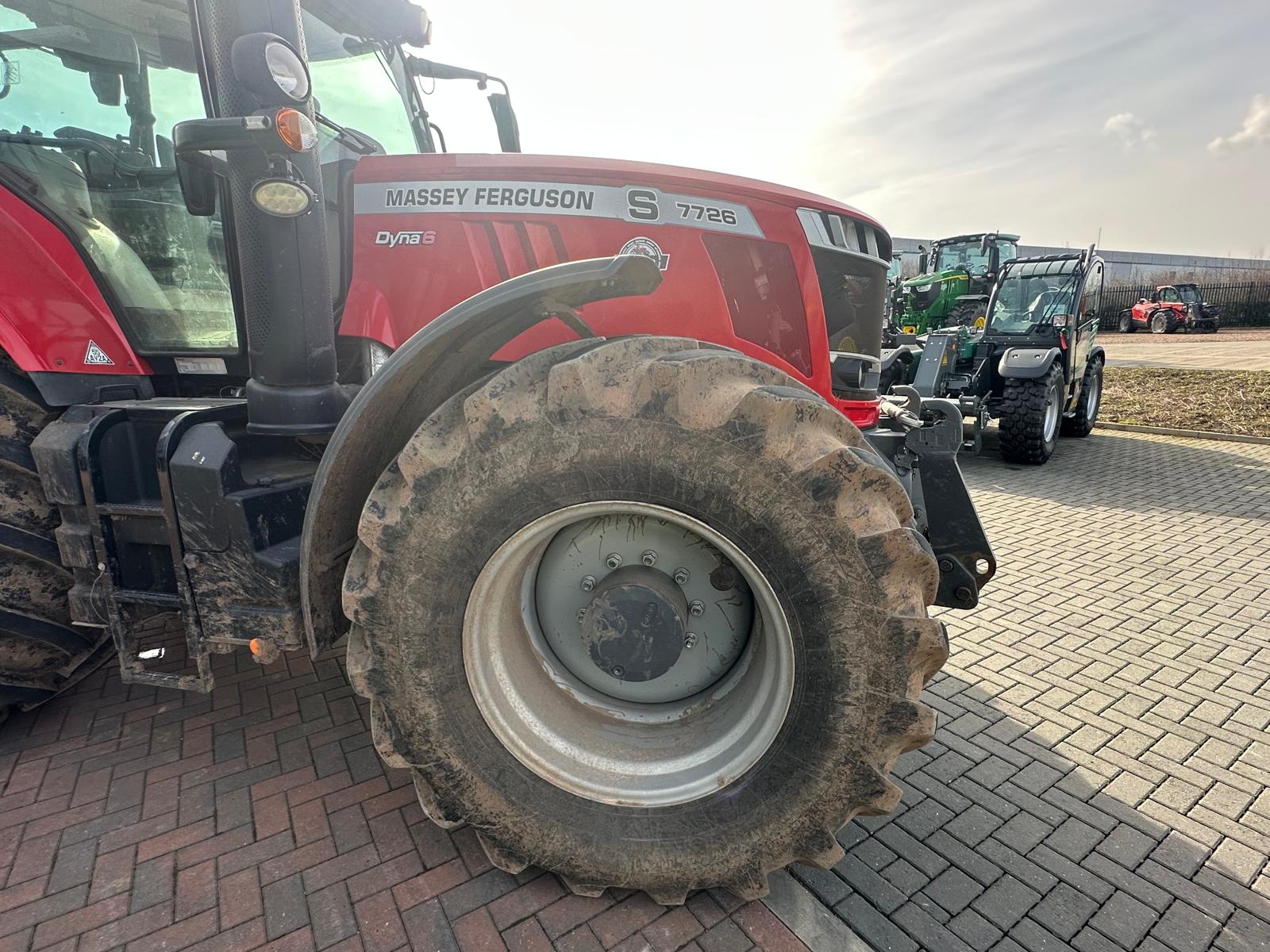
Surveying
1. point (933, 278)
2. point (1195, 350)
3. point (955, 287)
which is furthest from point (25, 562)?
point (1195, 350)

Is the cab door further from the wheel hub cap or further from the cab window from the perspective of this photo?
the cab window

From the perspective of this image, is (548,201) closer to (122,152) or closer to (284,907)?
(122,152)

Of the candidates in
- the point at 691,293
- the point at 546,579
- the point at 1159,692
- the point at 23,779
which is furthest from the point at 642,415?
the point at 1159,692

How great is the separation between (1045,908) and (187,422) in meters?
3.12

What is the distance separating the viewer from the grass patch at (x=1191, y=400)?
10242 millimetres

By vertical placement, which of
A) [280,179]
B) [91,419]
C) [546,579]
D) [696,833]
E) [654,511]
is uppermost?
[280,179]

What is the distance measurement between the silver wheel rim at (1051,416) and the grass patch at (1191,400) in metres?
2.69

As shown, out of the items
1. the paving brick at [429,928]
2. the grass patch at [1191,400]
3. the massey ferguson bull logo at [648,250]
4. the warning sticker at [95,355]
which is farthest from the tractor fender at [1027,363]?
the warning sticker at [95,355]

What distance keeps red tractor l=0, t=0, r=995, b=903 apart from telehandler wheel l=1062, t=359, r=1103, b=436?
8645mm

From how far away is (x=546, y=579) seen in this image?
225cm

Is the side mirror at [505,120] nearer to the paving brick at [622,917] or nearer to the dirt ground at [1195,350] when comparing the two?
the paving brick at [622,917]

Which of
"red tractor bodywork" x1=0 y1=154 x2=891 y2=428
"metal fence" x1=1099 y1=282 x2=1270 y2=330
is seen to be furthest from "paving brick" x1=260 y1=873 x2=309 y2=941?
"metal fence" x1=1099 y1=282 x2=1270 y2=330

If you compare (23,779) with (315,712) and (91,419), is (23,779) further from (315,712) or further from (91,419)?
(91,419)

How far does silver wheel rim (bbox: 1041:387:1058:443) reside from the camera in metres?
8.44
